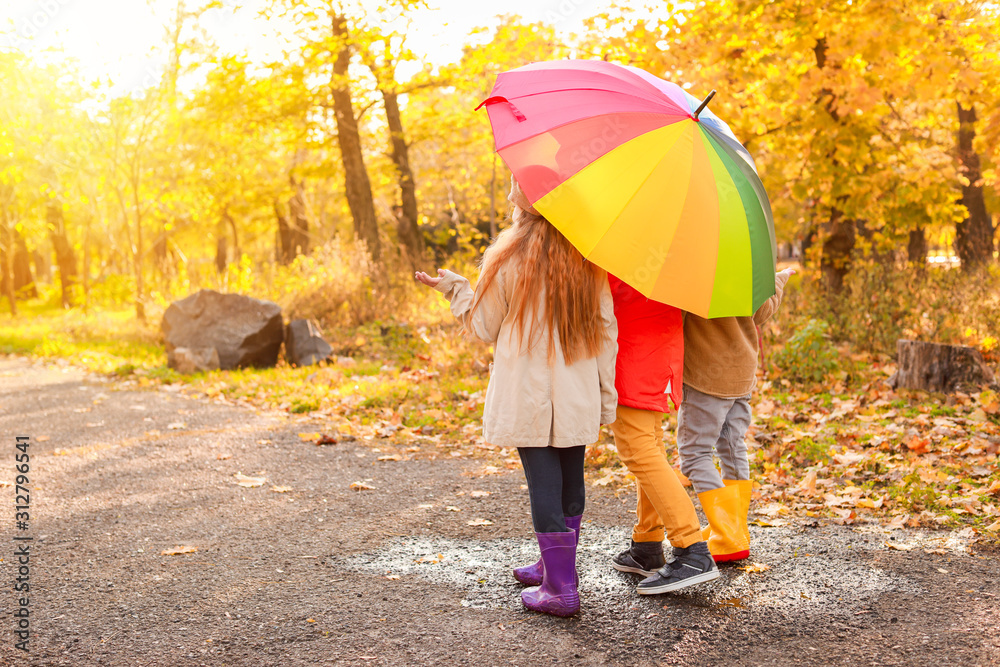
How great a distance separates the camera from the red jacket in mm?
2928

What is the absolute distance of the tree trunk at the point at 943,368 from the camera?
239 inches

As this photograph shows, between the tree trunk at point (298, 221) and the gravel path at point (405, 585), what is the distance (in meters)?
19.9

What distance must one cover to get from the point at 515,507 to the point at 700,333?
1.67m

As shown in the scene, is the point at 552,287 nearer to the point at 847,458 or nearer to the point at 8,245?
the point at 847,458

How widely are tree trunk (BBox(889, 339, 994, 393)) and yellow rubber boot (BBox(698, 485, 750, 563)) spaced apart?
3771 mm

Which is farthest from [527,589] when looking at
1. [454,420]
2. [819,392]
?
[819,392]

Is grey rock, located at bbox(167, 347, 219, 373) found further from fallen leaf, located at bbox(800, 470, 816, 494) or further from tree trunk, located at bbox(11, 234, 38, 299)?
tree trunk, located at bbox(11, 234, 38, 299)

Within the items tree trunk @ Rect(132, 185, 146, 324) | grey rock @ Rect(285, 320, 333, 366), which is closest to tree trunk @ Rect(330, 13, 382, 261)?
tree trunk @ Rect(132, 185, 146, 324)

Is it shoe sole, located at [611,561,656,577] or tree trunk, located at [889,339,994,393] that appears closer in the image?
shoe sole, located at [611,561,656,577]

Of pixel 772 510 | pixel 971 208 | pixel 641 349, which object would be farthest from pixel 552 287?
pixel 971 208

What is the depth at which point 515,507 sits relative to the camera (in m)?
4.30

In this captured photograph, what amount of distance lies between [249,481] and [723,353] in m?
3.15

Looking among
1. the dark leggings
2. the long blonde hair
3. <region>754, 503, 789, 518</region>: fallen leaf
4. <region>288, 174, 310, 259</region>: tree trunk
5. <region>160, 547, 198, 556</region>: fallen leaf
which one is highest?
<region>288, 174, 310, 259</region>: tree trunk

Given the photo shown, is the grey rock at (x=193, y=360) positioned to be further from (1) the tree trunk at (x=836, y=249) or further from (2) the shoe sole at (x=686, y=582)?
(2) the shoe sole at (x=686, y=582)
